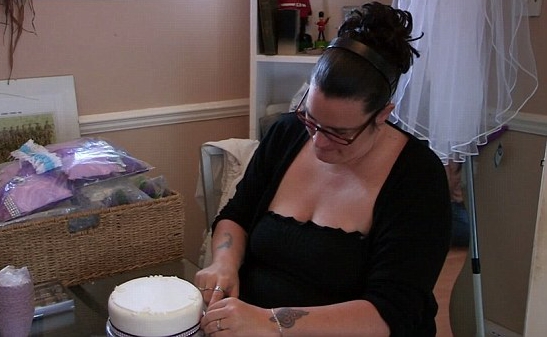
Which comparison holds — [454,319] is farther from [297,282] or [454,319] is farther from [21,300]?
[21,300]

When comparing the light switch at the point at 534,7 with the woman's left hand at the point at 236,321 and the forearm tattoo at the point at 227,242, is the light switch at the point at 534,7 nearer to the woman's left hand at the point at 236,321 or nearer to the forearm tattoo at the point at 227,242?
the forearm tattoo at the point at 227,242

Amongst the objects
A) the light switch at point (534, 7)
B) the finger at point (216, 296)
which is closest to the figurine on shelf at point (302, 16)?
the light switch at point (534, 7)

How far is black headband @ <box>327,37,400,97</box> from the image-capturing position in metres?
1.28

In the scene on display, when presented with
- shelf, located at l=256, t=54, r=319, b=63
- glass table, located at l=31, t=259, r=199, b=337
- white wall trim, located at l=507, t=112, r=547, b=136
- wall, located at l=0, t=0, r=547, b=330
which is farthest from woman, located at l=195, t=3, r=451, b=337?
white wall trim, located at l=507, t=112, r=547, b=136

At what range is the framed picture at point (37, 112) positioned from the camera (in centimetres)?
185

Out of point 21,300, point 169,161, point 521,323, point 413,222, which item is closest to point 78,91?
point 169,161

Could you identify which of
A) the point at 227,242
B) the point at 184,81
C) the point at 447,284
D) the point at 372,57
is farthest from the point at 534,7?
the point at 227,242

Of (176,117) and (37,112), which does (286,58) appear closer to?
(176,117)

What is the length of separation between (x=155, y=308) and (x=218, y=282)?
34 cm

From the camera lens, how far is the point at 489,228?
7.63 feet

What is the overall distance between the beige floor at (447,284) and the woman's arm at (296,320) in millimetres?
847

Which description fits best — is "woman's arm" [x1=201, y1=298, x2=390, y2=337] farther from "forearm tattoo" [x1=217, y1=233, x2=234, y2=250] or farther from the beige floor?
the beige floor

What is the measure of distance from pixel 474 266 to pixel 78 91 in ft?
4.53

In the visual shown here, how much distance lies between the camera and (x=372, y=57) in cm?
128
